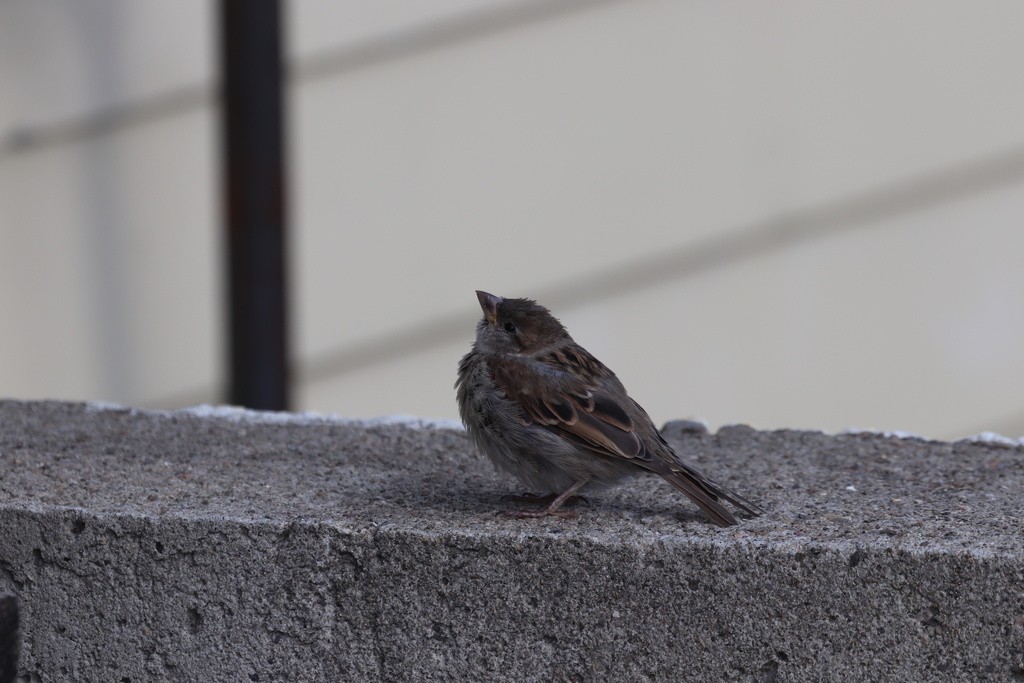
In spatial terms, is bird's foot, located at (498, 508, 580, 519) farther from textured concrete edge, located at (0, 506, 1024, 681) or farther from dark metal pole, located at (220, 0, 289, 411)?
dark metal pole, located at (220, 0, 289, 411)

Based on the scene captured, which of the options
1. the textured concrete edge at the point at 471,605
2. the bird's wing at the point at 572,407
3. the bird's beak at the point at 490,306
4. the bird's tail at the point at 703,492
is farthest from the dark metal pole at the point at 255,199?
the bird's tail at the point at 703,492

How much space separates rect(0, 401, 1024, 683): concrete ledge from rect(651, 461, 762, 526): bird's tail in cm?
4

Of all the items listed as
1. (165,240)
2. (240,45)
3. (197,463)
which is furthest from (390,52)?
(197,463)

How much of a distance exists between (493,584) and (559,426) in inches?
18.1

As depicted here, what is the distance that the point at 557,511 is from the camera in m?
3.03

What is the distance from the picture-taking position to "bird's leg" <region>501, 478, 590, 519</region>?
9.74ft

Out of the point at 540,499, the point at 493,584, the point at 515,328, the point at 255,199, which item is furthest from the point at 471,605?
the point at 255,199

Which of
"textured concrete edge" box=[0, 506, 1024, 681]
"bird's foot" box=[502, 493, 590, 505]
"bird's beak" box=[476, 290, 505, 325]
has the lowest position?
"textured concrete edge" box=[0, 506, 1024, 681]

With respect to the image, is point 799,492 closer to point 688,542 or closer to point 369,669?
point 688,542

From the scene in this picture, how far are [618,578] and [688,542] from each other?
0.15 m

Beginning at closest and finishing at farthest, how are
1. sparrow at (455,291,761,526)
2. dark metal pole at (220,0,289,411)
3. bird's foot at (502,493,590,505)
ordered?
sparrow at (455,291,761,526) → bird's foot at (502,493,590,505) → dark metal pole at (220,0,289,411)

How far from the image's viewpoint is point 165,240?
6.54 m

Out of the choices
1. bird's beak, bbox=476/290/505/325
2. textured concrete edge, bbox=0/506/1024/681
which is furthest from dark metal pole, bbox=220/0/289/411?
textured concrete edge, bbox=0/506/1024/681

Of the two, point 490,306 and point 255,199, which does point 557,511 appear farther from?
point 255,199
